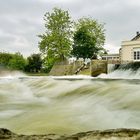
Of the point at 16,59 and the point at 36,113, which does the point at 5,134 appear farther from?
the point at 16,59

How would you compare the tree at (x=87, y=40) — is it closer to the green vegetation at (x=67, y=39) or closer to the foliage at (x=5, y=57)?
the green vegetation at (x=67, y=39)

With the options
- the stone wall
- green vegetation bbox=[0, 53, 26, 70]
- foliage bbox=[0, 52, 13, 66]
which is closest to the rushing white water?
the stone wall

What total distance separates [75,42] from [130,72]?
75.1 ft

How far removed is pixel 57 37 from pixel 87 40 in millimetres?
5253

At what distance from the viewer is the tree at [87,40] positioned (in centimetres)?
5506

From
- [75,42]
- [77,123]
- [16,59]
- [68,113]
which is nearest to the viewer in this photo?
[77,123]

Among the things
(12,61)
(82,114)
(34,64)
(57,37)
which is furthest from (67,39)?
(82,114)

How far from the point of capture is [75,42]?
182ft

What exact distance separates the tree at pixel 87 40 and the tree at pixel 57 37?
5.86 ft

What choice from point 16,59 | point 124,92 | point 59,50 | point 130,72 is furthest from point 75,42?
point 124,92

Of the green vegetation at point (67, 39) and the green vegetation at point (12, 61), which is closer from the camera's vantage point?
the green vegetation at point (67, 39)

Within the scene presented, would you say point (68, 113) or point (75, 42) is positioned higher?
point (75, 42)

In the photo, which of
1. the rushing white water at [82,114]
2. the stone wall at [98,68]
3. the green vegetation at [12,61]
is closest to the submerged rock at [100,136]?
the rushing white water at [82,114]

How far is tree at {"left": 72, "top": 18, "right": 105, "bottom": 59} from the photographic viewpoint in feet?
181
